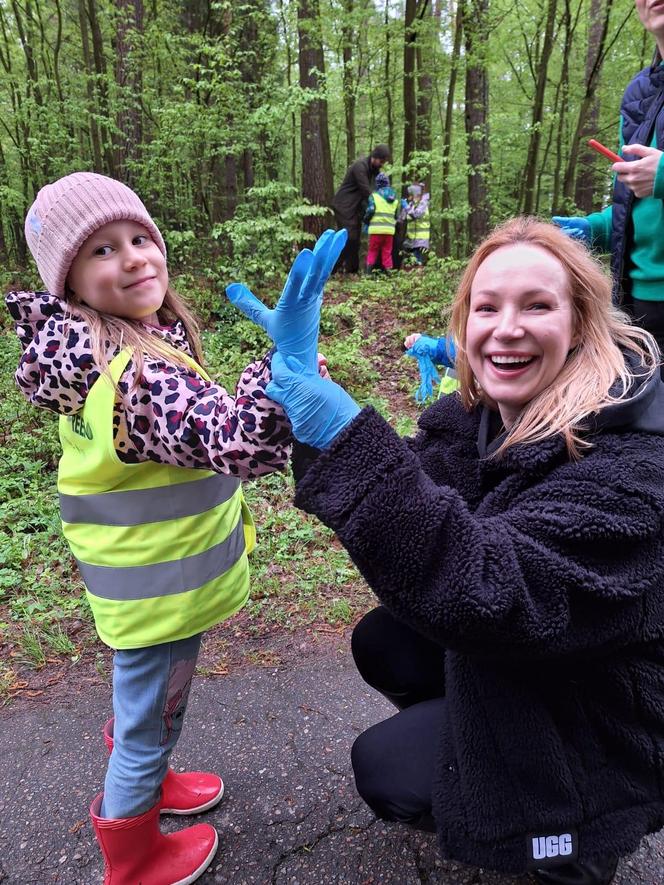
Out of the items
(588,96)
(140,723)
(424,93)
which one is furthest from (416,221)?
(140,723)

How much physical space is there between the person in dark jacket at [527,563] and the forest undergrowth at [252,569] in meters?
1.32

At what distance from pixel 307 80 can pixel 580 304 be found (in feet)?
27.9

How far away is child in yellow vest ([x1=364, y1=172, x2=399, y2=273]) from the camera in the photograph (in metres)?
9.34

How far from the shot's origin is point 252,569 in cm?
329

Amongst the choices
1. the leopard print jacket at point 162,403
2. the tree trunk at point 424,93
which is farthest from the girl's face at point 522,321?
the tree trunk at point 424,93

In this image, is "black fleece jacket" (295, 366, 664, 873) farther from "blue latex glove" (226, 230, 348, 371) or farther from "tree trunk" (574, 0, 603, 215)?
"tree trunk" (574, 0, 603, 215)

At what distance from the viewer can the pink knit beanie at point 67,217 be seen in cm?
144

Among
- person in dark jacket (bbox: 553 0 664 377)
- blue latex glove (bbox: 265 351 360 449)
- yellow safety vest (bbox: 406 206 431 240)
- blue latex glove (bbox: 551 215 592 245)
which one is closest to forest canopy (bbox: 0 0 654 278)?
yellow safety vest (bbox: 406 206 431 240)

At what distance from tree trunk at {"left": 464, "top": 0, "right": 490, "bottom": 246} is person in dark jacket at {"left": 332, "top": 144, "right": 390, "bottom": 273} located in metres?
1.41

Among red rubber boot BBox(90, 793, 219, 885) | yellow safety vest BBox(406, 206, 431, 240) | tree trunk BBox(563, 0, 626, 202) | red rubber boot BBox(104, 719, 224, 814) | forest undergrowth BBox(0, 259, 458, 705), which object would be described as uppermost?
tree trunk BBox(563, 0, 626, 202)

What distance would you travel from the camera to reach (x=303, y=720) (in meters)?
2.27

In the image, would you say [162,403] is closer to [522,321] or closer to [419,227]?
[522,321]

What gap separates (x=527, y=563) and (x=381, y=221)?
906 centimetres

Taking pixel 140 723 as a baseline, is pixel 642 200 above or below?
above
